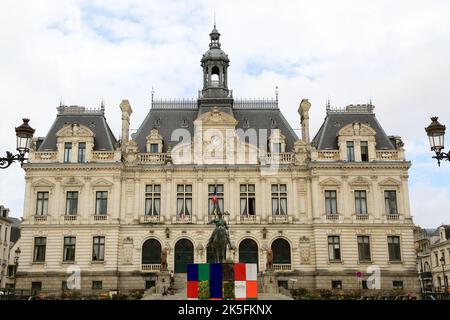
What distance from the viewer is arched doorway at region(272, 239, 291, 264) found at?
45312 millimetres

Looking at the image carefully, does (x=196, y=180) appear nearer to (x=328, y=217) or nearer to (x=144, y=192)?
(x=144, y=192)

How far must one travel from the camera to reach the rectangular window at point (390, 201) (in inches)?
1816

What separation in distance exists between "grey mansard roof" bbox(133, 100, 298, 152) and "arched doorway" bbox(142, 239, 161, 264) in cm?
910

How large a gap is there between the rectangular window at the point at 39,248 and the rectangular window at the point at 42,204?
228 cm

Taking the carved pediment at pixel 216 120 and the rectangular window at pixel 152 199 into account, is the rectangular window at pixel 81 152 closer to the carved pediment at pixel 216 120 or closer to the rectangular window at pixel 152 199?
the rectangular window at pixel 152 199

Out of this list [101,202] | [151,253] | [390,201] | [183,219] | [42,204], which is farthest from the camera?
[390,201]

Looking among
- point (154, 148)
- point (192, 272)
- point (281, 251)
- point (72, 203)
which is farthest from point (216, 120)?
point (192, 272)

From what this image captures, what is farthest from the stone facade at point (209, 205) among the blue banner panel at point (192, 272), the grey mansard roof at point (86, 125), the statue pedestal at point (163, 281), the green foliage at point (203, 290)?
the blue banner panel at point (192, 272)

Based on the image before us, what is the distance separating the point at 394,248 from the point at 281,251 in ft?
32.6

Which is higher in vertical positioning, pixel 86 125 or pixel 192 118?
pixel 192 118

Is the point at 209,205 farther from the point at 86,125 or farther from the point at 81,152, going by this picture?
the point at 86,125

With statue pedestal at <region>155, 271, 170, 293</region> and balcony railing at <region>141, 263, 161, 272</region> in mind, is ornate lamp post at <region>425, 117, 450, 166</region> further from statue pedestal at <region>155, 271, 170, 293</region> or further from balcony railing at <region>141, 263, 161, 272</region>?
balcony railing at <region>141, 263, 161, 272</region>

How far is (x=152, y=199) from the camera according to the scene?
46.7m

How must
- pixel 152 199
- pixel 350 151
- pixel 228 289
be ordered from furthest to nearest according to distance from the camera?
pixel 350 151 < pixel 152 199 < pixel 228 289
